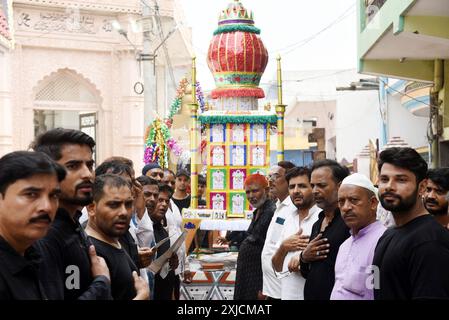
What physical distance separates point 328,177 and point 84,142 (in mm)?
1899

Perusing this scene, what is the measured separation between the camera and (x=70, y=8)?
2148 centimetres

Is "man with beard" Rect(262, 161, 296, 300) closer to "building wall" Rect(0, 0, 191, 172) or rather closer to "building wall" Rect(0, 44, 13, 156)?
"building wall" Rect(0, 44, 13, 156)

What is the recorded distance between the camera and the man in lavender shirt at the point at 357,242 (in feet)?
13.1

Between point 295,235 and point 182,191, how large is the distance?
5127mm

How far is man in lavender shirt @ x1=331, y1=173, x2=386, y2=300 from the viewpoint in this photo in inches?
157

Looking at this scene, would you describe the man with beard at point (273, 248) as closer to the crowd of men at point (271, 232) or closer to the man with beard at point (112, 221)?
the crowd of men at point (271, 232)

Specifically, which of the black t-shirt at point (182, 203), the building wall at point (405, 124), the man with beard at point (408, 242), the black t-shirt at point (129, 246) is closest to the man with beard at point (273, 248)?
the black t-shirt at point (129, 246)

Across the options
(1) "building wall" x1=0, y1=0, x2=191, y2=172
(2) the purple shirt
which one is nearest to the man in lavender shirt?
(2) the purple shirt

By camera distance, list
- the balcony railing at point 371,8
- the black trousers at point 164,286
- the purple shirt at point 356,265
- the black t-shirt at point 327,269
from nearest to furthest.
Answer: the purple shirt at point 356,265, the black t-shirt at point 327,269, the black trousers at point 164,286, the balcony railing at point 371,8

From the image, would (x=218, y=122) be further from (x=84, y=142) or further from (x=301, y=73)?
(x=301, y=73)

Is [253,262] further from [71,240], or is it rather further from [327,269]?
[71,240]

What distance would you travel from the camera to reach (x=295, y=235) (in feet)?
17.3

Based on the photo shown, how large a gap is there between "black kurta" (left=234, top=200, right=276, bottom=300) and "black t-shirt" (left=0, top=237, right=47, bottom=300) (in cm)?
429
